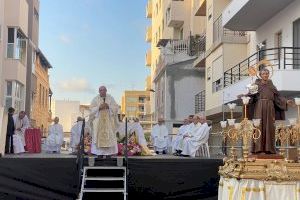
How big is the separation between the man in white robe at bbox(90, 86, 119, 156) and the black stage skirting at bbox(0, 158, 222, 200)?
99 centimetres

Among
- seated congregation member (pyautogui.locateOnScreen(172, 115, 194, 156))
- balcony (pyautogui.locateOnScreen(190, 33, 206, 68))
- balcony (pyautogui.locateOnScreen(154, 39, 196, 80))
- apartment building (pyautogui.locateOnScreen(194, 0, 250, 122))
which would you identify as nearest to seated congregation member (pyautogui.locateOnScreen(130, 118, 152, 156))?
seated congregation member (pyautogui.locateOnScreen(172, 115, 194, 156))

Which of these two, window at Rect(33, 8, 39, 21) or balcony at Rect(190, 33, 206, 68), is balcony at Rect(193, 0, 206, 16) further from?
window at Rect(33, 8, 39, 21)

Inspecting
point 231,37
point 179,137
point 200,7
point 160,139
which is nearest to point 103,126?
point 179,137

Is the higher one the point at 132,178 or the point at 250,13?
the point at 250,13

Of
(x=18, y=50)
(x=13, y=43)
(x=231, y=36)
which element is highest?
(x=231, y=36)

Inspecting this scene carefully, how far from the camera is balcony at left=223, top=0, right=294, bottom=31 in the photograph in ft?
64.4

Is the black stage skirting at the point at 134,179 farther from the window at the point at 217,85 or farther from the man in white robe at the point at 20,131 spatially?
the window at the point at 217,85

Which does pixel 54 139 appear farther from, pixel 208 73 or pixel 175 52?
pixel 175 52

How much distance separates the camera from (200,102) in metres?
32.3

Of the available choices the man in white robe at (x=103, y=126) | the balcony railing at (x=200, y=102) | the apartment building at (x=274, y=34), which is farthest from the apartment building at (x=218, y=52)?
the man in white robe at (x=103, y=126)

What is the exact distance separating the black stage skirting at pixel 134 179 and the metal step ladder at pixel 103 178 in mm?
296

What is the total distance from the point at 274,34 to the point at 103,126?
9.63 meters

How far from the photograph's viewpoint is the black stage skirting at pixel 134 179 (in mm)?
12891

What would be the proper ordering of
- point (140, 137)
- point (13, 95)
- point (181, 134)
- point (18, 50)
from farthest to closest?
point (18, 50) < point (13, 95) < point (181, 134) < point (140, 137)
